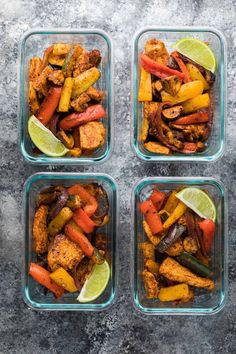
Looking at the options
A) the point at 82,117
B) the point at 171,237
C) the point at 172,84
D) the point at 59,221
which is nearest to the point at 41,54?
the point at 82,117

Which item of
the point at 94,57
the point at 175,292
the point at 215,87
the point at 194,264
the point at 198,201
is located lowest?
the point at 175,292

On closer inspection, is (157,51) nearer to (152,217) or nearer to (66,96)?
(66,96)

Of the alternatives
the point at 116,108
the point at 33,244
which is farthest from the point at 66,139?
the point at 33,244

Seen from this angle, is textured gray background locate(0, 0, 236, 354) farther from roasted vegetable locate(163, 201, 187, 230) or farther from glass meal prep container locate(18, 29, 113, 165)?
roasted vegetable locate(163, 201, 187, 230)

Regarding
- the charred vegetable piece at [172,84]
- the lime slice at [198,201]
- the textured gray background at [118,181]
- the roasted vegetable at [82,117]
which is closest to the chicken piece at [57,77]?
the roasted vegetable at [82,117]

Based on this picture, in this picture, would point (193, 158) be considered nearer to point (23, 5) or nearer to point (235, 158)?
point (235, 158)

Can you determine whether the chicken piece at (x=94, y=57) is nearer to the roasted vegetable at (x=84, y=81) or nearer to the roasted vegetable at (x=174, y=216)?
the roasted vegetable at (x=84, y=81)

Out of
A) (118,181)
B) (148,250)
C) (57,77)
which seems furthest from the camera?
(118,181)
